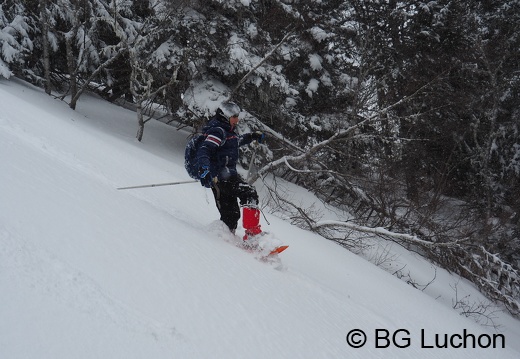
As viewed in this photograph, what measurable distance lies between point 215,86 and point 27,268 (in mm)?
10176

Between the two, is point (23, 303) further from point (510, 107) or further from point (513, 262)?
point (510, 107)

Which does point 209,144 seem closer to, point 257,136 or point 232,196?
point 232,196

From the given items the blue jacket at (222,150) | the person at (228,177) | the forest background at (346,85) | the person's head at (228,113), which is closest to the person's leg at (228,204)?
the person at (228,177)

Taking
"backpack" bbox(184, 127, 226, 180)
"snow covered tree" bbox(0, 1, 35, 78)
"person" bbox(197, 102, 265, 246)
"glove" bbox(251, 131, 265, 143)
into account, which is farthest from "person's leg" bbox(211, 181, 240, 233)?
"snow covered tree" bbox(0, 1, 35, 78)

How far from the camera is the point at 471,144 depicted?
656 inches

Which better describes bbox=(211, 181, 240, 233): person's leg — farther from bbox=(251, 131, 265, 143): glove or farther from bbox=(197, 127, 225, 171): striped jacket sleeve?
bbox=(251, 131, 265, 143): glove

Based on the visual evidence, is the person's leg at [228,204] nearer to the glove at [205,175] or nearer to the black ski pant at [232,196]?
the black ski pant at [232,196]

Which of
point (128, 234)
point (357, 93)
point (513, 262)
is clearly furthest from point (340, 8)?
point (128, 234)

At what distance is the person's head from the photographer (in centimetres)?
456

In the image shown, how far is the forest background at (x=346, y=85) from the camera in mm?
11234

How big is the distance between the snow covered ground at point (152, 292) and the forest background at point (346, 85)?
13.3ft

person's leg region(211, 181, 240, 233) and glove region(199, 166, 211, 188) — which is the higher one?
glove region(199, 166, 211, 188)

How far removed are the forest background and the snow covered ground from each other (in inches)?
160

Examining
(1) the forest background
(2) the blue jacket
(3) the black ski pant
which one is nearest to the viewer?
(2) the blue jacket
